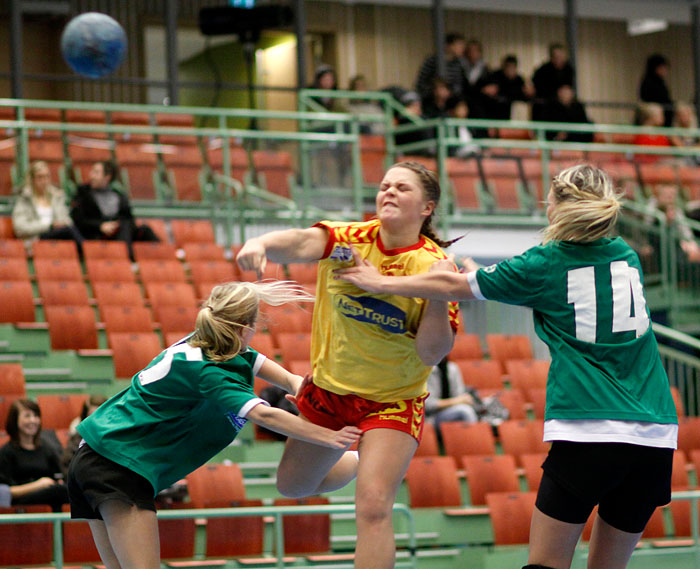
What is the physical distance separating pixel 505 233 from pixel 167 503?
6490 millimetres

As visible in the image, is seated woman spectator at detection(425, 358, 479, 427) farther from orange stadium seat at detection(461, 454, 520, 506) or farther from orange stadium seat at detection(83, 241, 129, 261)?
orange stadium seat at detection(83, 241, 129, 261)

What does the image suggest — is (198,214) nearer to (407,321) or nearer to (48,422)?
(48,422)

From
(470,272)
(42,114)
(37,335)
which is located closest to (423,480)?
(37,335)

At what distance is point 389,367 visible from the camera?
454cm

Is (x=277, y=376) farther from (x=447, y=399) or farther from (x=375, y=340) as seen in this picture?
(x=447, y=399)

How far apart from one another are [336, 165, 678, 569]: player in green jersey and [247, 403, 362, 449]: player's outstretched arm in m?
0.60

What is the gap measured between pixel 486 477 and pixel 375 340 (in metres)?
3.82

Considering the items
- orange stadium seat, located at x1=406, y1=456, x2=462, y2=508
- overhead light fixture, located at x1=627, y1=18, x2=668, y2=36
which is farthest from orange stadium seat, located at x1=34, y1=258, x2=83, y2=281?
overhead light fixture, located at x1=627, y1=18, x2=668, y2=36

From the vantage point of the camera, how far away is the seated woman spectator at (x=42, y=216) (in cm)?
1005

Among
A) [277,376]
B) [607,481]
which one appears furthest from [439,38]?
[607,481]

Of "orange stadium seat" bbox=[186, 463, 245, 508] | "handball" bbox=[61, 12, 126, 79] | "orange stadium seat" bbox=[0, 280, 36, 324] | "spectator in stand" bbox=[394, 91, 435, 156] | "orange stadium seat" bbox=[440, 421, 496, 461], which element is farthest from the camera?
"spectator in stand" bbox=[394, 91, 435, 156]

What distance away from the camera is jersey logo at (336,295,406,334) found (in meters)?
4.51

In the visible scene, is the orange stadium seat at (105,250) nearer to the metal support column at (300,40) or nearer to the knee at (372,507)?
the metal support column at (300,40)

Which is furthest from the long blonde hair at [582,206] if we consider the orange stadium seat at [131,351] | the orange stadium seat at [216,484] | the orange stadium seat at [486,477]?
the orange stadium seat at [131,351]
